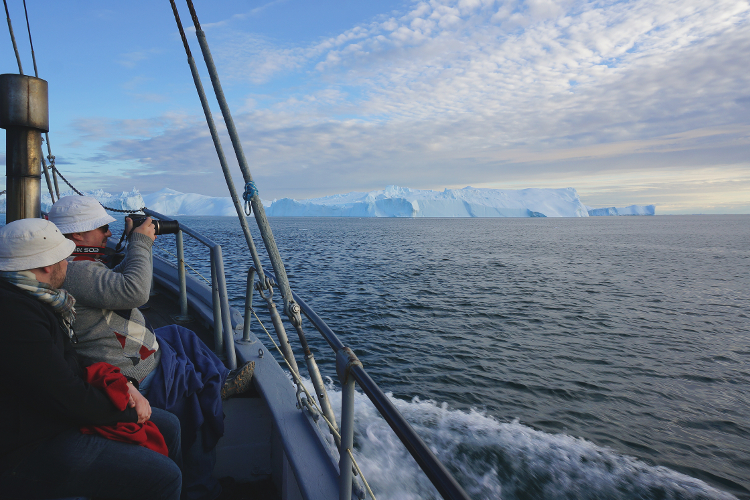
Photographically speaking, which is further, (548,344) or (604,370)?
(548,344)

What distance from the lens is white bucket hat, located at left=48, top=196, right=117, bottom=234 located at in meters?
1.96

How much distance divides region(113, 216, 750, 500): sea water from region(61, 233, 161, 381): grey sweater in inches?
135

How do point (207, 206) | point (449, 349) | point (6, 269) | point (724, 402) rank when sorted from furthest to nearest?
1. point (207, 206)
2. point (449, 349)
3. point (724, 402)
4. point (6, 269)

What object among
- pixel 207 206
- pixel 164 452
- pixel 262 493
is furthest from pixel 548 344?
pixel 207 206

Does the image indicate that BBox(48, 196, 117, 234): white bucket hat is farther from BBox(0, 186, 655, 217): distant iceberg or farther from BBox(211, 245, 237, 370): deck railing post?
BBox(0, 186, 655, 217): distant iceberg

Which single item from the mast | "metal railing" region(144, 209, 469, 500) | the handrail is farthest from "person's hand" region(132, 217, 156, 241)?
the mast

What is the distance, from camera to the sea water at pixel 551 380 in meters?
5.24

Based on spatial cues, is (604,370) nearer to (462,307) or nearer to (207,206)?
(462,307)

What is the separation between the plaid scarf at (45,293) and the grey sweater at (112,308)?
0.80 feet

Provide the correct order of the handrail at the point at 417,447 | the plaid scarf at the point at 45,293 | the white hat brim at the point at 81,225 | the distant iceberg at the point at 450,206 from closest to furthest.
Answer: the handrail at the point at 417,447 < the plaid scarf at the point at 45,293 < the white hat brim at the point at 81,225 < the distant iceberg at the point at 450,206

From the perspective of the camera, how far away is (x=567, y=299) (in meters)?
15.2

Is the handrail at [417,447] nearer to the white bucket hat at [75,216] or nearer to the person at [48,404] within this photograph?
the person at [48,404]

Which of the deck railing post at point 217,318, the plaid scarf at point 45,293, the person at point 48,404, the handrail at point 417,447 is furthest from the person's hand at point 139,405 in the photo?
the deck railing post at point 217,318

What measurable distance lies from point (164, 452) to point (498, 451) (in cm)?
488
